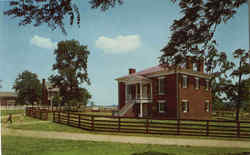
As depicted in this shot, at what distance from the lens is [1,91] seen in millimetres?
3445

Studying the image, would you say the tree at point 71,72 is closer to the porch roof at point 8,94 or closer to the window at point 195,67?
the porch roof at point 8,94

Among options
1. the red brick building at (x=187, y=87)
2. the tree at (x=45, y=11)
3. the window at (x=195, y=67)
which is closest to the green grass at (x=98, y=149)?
the red brick building at (x=187, y=87)

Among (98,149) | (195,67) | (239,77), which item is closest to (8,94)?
(98,149)

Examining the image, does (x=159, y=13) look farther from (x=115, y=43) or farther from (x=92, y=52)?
(x=92, y=52)

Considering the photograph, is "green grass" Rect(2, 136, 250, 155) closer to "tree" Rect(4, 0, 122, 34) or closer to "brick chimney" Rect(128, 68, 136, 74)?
"brick chimney" Rect(128, 68, 136, 74)

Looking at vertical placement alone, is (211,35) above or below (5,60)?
above

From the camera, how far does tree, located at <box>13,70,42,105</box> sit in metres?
3.31

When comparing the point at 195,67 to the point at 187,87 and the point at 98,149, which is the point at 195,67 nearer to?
the point at 187,87

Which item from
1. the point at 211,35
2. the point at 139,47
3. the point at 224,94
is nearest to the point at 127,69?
the point at 139,47

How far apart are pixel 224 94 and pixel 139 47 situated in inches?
68.3

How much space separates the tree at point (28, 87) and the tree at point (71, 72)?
285 mm

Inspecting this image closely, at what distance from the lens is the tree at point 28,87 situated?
130 inches

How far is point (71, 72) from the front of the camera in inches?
138

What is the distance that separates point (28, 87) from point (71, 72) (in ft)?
2.60
